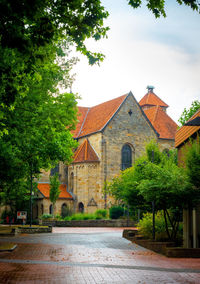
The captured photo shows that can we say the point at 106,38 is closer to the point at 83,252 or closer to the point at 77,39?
the point at 77,39

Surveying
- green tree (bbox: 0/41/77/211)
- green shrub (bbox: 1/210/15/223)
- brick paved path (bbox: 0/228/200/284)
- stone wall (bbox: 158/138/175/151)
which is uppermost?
stone wall (bbox: 158/138/175/151)

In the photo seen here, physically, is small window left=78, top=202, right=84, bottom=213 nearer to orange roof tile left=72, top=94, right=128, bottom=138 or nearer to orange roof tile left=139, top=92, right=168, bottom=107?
orange roof tile left=72, top=94, right=128, bottom=138

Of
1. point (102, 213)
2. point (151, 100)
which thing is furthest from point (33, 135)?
point (151, 100)

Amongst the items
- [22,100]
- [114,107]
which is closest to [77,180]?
[114,107]

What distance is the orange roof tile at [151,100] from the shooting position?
→ 70.0m

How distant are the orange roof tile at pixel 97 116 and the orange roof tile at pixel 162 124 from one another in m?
7.76

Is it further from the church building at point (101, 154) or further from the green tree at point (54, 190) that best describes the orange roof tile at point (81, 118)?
the green tree at point (54, 190)

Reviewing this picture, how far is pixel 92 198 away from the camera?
4697cm

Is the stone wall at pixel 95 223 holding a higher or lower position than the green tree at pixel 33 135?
lower

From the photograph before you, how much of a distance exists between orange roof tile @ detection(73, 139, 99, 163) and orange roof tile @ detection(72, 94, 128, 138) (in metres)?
2.02

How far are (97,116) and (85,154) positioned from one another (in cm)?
717

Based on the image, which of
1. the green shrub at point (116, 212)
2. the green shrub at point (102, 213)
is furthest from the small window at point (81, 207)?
the green shrub at point (116, 212)

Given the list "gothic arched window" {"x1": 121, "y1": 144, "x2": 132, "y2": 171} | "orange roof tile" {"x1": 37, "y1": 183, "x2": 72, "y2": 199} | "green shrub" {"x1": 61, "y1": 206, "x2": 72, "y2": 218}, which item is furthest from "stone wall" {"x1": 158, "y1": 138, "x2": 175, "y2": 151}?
"green shrub" {"x1": 61, "y1": 206, "x2": 72, "y2": 218}

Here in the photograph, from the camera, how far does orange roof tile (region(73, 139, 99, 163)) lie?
47.8 meters
